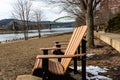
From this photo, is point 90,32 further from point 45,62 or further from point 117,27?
point 117,27

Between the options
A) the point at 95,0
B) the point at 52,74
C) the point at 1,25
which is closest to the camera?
the point at 52,74

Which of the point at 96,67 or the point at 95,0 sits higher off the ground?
the point at 95,0

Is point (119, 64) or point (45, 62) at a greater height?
point (45, 62)

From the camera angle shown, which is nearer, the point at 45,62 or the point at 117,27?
the point at 45,62

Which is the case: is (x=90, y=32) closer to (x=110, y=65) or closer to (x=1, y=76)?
(x=110, y=65)

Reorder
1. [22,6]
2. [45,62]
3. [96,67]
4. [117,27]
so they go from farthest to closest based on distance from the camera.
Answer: [22,6] < [117,27] < [96,67] < [45,62]

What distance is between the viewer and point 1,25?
15412 centimetres

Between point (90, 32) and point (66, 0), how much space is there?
297 centimetres

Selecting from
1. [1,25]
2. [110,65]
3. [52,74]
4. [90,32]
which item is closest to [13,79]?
[52,74]

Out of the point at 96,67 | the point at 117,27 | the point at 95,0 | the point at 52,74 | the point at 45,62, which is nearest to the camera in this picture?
the point at 45,62

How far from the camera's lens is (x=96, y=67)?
833cm

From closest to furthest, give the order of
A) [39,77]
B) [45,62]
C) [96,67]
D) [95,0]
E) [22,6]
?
[45,62], [39,77], [96,67], [95,0], [22,6]

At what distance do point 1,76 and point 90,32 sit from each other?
341 inches

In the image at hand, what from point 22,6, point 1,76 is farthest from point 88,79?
point 22,6
